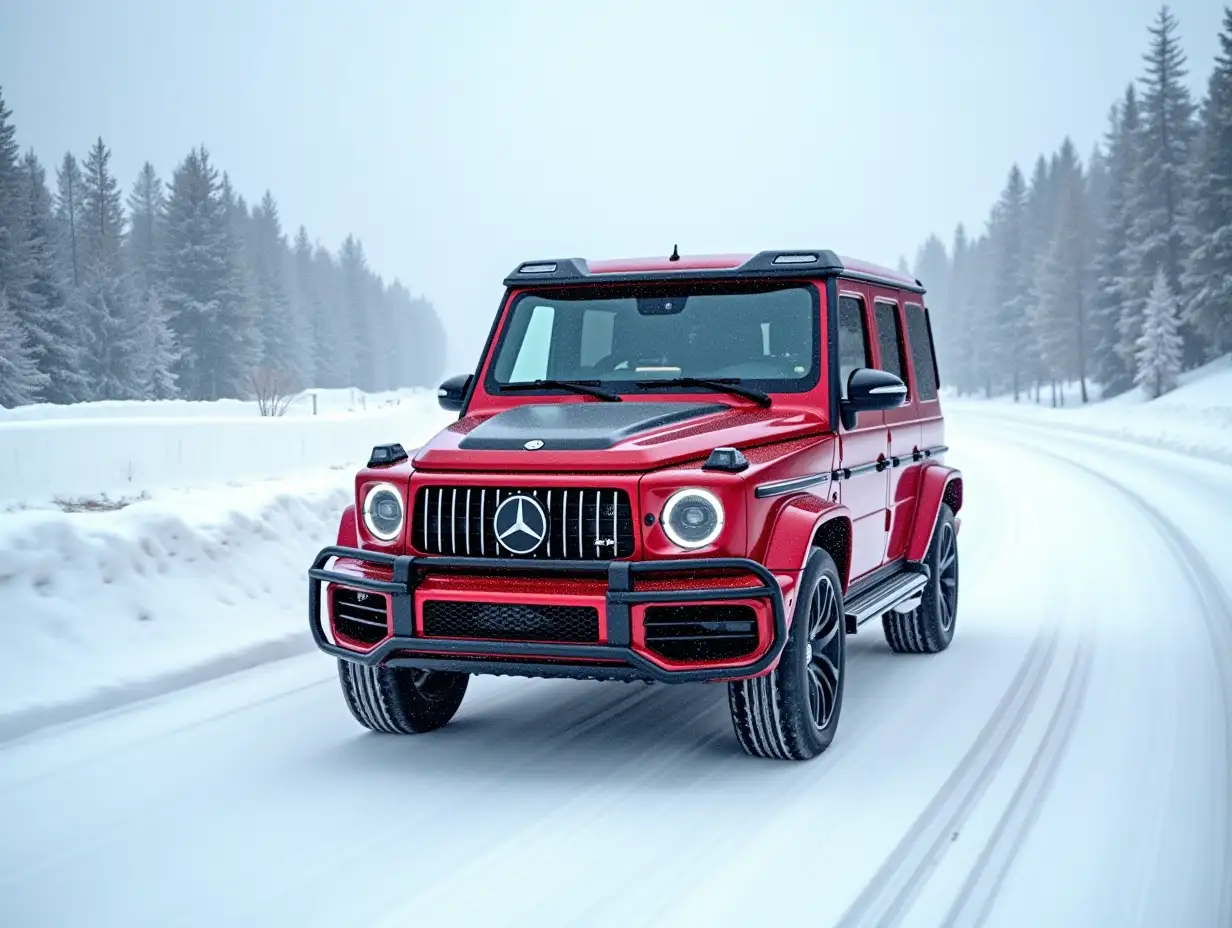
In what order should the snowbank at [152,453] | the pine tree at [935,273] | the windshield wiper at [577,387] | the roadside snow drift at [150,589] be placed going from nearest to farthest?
1. the windshield wiper at [577,387]
2. the roadside snow drift at [150,589]
3. the snowbank at [152,453]
4. the pine tree at [935,273]

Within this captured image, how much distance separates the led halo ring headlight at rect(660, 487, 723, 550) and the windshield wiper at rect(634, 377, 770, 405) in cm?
117

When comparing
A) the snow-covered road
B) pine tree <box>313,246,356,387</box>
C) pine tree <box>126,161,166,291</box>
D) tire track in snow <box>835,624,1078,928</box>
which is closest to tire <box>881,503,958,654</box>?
the snow-covered road

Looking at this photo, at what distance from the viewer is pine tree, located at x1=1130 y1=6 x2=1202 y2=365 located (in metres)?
60.8

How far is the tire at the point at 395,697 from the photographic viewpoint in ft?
18.7

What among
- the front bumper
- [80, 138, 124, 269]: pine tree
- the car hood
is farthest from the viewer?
[80, 138, 124, 269]: pine tree

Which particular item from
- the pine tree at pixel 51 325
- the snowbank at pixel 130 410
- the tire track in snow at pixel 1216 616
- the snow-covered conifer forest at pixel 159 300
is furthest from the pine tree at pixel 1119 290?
the tire track in snow at pixel 1216 616

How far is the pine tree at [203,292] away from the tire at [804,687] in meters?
→ 65.2

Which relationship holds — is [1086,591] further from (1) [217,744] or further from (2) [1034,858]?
(1) [217,744]

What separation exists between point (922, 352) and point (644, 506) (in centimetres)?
394

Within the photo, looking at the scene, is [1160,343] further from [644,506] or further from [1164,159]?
[644,506]

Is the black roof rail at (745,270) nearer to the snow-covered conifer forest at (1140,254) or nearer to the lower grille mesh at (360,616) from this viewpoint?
the lower grille mesh at (360,616)

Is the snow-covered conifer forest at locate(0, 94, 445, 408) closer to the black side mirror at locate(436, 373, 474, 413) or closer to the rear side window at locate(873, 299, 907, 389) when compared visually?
the black side mirror at locate(436, 373, 474, 413)

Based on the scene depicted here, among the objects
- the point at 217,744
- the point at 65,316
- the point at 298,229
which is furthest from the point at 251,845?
the point at 298,229

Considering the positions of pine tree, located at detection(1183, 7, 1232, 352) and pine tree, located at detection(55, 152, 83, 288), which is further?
pine tree, located at detection(55, 152, 83, 288)
